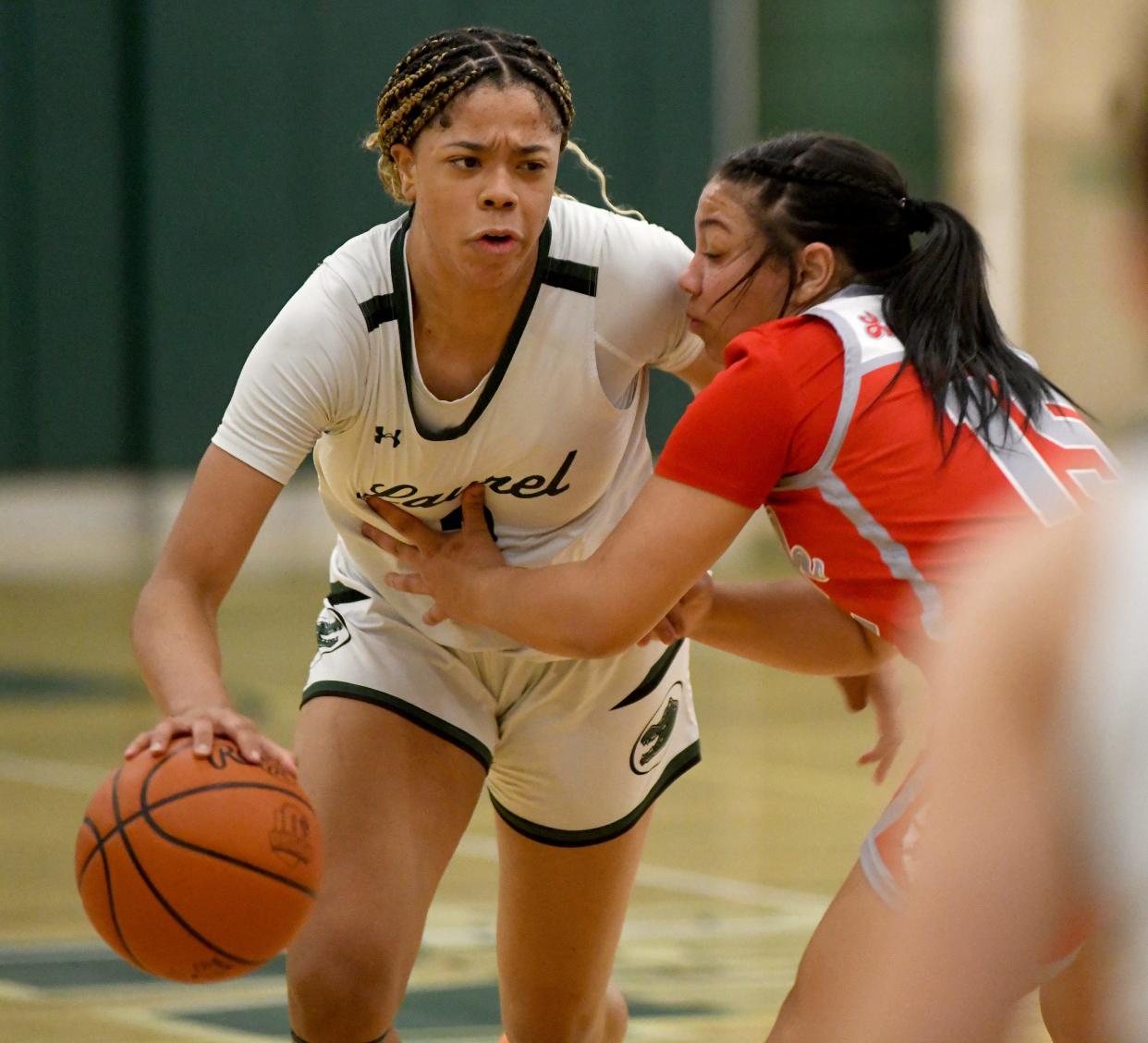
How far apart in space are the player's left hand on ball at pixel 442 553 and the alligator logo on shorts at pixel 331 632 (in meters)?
Result: 0.19

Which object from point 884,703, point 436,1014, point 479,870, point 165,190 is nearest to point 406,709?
point 884,703

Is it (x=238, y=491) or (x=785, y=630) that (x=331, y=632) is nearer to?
(x=238, y=491)

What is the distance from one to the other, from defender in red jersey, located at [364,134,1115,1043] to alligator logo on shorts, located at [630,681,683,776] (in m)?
0.66

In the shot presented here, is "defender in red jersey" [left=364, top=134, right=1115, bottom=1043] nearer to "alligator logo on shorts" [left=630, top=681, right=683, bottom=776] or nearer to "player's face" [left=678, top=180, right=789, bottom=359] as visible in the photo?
"player's face" [left=678, top=180, right=789, bottom=359]

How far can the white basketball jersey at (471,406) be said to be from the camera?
3172 millimetres

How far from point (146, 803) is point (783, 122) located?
42.3 feet

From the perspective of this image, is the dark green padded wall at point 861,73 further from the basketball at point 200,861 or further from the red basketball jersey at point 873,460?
the basketball at point 200,861

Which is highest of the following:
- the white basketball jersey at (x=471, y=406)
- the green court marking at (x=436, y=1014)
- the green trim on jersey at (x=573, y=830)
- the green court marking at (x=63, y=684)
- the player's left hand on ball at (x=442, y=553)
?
the white basketball jersey at (x=471, y=406)

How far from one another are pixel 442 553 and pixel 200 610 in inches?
19.4

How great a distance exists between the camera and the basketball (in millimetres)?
2729

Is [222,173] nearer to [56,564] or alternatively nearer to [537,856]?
[56,564]

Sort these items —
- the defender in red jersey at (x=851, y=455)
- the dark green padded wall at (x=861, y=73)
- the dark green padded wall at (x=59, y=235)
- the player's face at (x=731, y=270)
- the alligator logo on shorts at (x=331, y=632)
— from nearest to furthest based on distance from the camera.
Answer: the defender in red jersey at (x=851, y=455) → the player's face at (x=731, y=270) → the alligator logo on shorts at (x=331, y=632) → the dark green padded wall at (x=59, y=235) → the dark green padded wall at (x=861, y=73)

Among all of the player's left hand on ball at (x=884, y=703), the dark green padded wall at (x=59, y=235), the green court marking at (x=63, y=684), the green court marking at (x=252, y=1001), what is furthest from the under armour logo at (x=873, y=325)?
the dark green padded wall at (x=59, y=235)

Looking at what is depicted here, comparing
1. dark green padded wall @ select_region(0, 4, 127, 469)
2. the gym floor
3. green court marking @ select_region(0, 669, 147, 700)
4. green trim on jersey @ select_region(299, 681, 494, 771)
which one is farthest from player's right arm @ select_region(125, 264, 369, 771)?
dark green padded wall @ select_region(0, 4, 127, 469)
